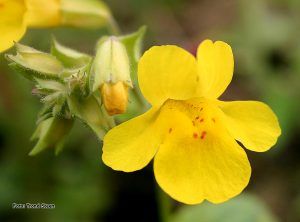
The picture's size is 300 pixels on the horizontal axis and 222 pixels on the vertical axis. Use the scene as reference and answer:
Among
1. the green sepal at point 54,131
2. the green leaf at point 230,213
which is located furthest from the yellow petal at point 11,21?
the green leaf at point 230,213

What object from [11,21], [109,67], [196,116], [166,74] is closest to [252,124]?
[196,116]

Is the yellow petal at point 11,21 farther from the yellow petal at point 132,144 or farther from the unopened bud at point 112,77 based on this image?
the yellow petal at point 132,144

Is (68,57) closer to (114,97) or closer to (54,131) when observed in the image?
(54,131)

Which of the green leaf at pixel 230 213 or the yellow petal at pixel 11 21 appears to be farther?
the green leaf at pixel 230 213

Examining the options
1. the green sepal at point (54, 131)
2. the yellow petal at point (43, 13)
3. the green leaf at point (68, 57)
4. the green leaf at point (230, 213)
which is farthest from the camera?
the green leaf at point (230, 213)

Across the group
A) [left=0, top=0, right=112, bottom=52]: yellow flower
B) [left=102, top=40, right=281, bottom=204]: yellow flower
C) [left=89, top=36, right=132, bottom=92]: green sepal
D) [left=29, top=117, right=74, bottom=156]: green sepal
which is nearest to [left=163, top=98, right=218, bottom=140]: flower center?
[left=102, top=40, right=281, bottom=204]: yellow flower

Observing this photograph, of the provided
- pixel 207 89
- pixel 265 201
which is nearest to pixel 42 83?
pixel 207 89
